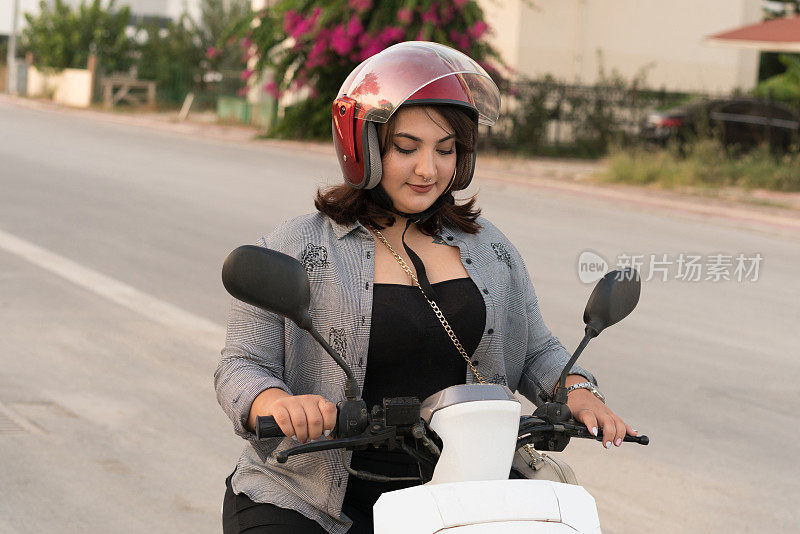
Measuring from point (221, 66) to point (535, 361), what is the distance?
3714cm

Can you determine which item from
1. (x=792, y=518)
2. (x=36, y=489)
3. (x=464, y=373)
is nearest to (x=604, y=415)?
(x=464, y=373)

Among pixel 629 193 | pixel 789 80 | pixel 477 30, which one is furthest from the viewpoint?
pixel 789 80

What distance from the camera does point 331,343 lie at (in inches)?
104

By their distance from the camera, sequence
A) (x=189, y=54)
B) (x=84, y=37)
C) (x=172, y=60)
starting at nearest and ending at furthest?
(x=84, y=37) < (x=172, y=60) < (x=189, y=54)

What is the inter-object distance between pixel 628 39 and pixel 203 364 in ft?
81.2

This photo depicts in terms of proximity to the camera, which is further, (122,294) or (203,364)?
(122,294)

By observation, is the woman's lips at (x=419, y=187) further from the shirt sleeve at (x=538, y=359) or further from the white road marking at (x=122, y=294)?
the white road marking at (x=122, y=294)

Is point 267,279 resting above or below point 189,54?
below

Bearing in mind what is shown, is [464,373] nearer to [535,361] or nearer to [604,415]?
[535,361]

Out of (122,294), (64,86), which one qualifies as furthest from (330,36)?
(64,86)

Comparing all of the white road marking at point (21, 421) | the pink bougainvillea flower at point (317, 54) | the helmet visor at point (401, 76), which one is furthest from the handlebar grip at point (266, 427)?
the pink bougainvillea flower at point (317, 54)

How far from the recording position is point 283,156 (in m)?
21.6

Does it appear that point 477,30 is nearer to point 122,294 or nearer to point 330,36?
point 330,36

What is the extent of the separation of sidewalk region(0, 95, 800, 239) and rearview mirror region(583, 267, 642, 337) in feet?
39.3
